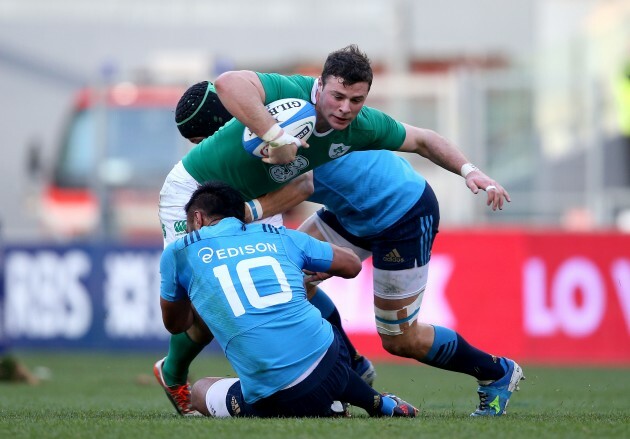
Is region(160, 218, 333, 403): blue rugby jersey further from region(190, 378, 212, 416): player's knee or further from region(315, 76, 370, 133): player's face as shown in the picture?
region(315, 76, 370, 133): player's face

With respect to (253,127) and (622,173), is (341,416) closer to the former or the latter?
(253,127)

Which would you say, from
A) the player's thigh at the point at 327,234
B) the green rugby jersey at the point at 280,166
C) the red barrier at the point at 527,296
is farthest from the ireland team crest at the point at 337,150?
the red barrier at the point at 527,296

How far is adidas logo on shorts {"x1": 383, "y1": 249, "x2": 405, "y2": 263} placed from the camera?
25.4ft

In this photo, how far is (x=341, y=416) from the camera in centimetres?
A: 695

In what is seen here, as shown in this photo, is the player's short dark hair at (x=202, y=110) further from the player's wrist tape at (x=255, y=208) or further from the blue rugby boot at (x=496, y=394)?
the blue rugby boot at (x=496, y=394)

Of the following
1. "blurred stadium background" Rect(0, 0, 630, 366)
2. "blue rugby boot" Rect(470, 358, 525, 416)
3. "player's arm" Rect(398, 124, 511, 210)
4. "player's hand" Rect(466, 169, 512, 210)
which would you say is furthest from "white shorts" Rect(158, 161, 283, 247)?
"blurred stadium background" Rect(0, 0, 630, 366)

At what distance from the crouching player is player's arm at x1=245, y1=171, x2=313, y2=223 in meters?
0.43

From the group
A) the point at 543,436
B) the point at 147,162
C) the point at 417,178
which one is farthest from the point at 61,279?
the point at 543,436

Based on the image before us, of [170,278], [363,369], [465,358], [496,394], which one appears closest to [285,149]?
[170,278]

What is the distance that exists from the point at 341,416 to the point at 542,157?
10.5 metres

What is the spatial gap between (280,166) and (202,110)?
620mm

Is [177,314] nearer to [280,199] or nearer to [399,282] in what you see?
[280,199]

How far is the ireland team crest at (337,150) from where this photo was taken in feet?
23.3

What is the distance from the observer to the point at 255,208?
7.14 m
